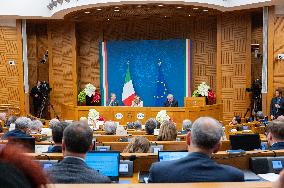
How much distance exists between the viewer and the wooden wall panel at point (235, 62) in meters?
15.0

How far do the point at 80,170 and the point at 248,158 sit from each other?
250cm

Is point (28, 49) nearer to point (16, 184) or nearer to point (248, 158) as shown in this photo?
point (248, 158)

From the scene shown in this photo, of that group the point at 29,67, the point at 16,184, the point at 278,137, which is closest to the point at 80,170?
the point at 16,184

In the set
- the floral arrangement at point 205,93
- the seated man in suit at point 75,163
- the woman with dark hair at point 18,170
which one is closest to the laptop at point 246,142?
the seated man in suit at point 75,163

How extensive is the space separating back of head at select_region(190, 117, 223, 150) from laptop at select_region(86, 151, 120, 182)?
170cm

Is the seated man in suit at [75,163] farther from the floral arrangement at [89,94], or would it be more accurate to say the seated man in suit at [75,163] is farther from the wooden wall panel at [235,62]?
the wooden wall panel at [235,62]

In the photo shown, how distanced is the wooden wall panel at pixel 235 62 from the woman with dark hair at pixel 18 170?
14182 millimetres

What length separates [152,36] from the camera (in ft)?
53.8

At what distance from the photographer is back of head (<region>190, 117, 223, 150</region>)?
2875 mm

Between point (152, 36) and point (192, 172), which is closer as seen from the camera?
point (192, 172)

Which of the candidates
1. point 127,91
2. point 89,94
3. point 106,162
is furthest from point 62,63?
point 106,162

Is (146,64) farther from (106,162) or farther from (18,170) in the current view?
(18,170)

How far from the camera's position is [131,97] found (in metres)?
15.9

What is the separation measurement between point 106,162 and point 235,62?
11291 mm
